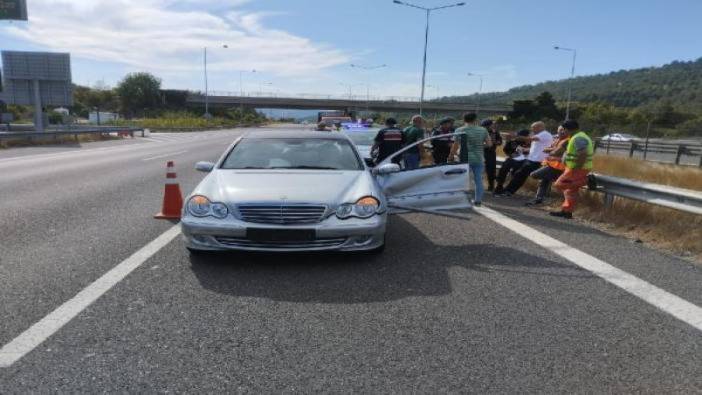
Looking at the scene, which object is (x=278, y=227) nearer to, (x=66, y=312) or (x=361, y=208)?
(x=361, y=208)

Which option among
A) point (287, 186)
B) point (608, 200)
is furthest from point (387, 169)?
point (608, 200)

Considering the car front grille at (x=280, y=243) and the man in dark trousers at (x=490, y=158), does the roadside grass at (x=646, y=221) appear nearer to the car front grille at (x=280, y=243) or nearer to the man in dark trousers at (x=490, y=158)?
the man in dark trousers at (x=490, y=158)

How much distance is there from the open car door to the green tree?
109822 millimetres

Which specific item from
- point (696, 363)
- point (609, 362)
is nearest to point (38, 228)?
point (609, 362)

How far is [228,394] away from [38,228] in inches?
203

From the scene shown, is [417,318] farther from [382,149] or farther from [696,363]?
[382,149]

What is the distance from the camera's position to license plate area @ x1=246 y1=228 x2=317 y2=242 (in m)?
4.79

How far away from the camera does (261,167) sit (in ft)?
19.8

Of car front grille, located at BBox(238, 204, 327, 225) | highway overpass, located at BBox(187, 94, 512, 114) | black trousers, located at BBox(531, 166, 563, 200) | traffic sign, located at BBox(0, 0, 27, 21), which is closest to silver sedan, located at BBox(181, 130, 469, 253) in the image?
car front grille, located at BBox(238, 204, 327, 225)

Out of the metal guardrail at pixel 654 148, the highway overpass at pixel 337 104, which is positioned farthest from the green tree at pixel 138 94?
the metal guardrail at pixel 654 148

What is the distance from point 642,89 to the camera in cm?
14225

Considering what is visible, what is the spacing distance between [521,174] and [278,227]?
6569mm

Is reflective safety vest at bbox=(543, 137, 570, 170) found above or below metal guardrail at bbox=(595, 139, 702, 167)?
above

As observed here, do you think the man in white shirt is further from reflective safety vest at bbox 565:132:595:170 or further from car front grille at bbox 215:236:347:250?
→ car front grille at bbox 215:236:347:250
